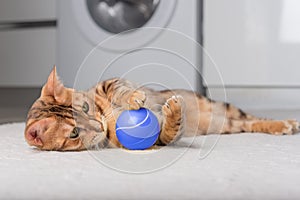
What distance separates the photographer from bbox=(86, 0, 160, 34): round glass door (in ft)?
6.55

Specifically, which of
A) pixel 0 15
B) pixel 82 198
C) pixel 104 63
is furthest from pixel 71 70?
pixel 82 198

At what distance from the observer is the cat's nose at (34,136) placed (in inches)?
39.4

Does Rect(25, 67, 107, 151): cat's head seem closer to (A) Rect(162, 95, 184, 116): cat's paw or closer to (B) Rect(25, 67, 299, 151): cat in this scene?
(B) Rect(25, 67, 299, 151): cat

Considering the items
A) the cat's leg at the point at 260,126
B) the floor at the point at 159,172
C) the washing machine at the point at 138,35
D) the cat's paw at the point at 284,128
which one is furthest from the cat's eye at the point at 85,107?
the washing machine at the point at 138,35

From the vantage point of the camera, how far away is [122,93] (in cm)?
109

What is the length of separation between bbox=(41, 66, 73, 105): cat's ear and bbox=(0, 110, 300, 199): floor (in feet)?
0.42

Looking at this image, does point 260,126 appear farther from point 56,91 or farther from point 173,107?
point 56,91

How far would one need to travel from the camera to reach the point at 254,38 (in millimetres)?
2105

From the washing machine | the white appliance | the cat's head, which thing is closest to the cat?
the cat's head

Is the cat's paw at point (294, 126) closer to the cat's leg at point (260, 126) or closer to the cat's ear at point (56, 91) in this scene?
the cat's leg at point (260, 126)

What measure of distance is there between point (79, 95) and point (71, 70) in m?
1.14

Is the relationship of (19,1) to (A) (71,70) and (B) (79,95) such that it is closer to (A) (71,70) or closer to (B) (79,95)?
(A) (71,70)

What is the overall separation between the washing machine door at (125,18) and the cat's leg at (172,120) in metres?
0.92

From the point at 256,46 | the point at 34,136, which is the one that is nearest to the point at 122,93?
the point at 34,136
